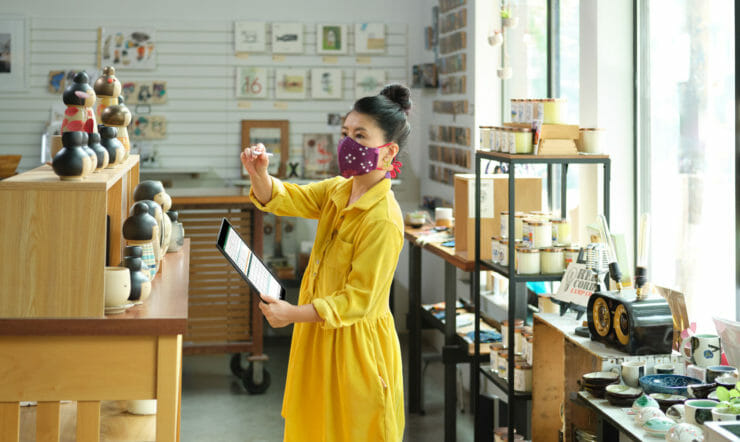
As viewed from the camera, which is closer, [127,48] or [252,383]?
[252,383]

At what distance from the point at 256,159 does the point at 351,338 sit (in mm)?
608

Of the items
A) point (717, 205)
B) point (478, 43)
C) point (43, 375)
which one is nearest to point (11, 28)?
point (478, 43)

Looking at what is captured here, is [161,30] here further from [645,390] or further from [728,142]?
[645,390]

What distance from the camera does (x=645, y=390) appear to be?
271cm

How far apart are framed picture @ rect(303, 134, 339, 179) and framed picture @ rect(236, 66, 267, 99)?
0.51 meters

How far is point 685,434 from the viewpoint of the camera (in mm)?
2250

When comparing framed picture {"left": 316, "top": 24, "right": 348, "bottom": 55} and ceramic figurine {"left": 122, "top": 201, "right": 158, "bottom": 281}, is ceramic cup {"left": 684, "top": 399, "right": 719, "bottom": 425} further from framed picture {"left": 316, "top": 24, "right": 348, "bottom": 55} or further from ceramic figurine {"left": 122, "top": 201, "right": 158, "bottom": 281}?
framed picture {"left": 316, "top": 24, "right": 348, "bottom": 55}

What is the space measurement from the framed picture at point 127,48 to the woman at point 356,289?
15.0ft

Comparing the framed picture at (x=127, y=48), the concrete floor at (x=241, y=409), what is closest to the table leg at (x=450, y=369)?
the concrete floor at (x=241, y=409)

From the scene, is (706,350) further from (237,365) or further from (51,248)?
(237,365)

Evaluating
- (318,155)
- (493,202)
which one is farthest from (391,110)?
(318,155)

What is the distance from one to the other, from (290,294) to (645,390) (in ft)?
14.4

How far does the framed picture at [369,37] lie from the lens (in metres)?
7.16

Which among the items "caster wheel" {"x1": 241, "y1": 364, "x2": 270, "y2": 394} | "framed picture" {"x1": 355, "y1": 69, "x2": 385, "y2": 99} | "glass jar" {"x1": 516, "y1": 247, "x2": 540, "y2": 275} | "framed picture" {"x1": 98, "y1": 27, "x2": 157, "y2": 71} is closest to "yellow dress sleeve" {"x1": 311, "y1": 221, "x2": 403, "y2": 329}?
"glass jar" {"x1": 516, "y1": 247, "x2": 540, "y2": 275}
